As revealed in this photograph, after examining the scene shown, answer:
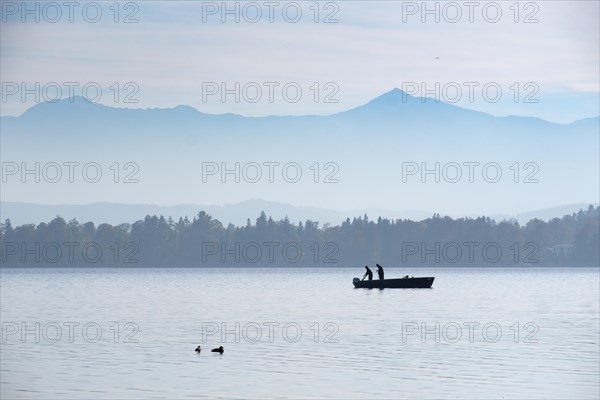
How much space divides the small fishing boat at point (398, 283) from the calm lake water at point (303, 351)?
77.2 ft

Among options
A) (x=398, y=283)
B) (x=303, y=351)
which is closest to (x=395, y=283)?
(x=398, y=283)

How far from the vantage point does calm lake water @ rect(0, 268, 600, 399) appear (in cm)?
4066

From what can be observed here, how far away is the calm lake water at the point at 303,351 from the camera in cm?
4066

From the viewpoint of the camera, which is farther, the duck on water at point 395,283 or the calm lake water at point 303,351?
the duck on water at point 395,283

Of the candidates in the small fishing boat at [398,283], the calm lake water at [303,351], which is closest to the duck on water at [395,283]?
the small fishing boat at [398,283]

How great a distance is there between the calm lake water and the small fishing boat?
77.2 ft

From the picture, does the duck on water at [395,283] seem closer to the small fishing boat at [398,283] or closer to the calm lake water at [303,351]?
the small fishing boat at [398,283]

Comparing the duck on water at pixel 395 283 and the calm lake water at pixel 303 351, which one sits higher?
the duck on water at pixel 395 283

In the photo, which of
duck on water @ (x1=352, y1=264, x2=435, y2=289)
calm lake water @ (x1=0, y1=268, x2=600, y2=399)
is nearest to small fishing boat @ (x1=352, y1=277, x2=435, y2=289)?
duck on water @ (x1=352, y1=264, x2=435, y2=289)

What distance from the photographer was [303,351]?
169ft

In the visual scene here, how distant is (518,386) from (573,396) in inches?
88.6

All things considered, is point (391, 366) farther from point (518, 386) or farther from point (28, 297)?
point (28, 297)

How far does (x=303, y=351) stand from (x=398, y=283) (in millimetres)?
63560

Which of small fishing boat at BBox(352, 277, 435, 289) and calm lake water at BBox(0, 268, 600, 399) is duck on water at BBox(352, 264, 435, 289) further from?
calm lake water at BBox(0, 268, 600, 399)
